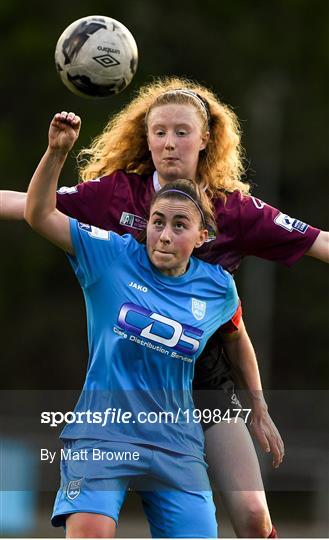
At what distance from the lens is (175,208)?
5.45 metres

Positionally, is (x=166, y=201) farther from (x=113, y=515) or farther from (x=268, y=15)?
(x=268, y=15)

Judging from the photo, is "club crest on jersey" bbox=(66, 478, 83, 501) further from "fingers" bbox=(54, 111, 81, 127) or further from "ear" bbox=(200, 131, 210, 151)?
"ear" bbox=(200, 131, 210, 151)

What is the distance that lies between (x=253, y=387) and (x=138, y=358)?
80 cm

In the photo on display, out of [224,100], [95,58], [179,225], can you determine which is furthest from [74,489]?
[224,100]

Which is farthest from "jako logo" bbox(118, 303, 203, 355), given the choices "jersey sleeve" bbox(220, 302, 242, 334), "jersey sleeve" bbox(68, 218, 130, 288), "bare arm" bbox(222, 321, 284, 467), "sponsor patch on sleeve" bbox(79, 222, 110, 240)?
"bare arm" bbox(222, 321, 284, 467)

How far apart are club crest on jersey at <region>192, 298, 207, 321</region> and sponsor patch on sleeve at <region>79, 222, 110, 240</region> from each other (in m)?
0.43

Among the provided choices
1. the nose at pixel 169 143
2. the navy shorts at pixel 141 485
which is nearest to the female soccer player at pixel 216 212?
the nose at pixel 169 143

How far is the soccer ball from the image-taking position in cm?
573

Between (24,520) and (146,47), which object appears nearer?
(24,520)

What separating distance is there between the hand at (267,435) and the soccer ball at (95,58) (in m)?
1.52

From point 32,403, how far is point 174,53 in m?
5.47

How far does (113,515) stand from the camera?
5.12 meters

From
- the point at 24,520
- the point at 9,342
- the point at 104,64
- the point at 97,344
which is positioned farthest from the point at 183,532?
the point at 9,342

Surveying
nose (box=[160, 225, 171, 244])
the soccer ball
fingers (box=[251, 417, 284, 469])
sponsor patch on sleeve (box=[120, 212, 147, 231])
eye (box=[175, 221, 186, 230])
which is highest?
the soccer ball
